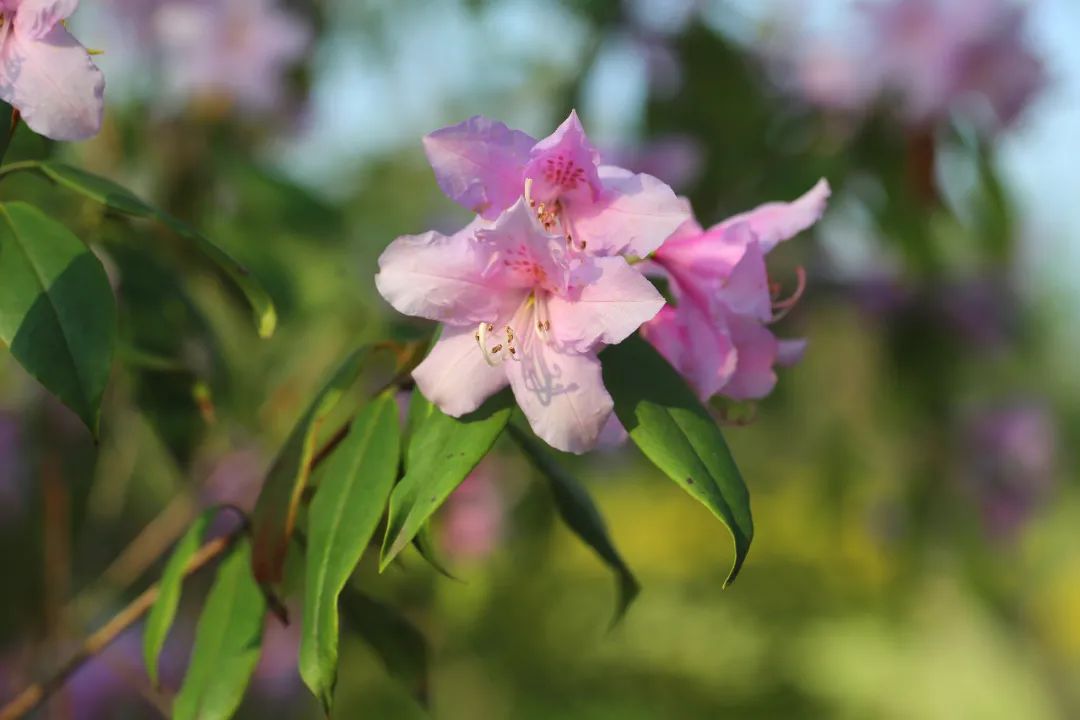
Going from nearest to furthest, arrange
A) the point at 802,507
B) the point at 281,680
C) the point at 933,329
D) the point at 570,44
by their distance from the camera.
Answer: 1. the point at 281,680
2. the point at 933,329
3. the point at 570,44
4. the point at 802,507

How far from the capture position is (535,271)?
0.67 meters

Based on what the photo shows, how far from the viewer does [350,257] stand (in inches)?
83.7

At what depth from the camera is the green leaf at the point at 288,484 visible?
2.44ft

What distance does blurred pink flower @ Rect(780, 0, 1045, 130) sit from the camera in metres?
1.90

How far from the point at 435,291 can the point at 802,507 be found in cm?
438

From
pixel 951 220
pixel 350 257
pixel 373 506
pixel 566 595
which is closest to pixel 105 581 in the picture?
pixel 350 257

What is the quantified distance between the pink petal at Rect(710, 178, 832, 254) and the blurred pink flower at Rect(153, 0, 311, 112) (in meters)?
1.26

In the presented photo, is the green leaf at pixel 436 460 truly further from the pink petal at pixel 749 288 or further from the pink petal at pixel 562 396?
the pink petal at pixel 749 288

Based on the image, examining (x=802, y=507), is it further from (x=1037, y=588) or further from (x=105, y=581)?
(x=105, y=581)

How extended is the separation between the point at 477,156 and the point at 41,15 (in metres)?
0.25

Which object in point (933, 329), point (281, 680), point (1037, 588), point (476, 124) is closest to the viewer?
point (476, 124)

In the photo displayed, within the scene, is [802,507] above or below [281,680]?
below

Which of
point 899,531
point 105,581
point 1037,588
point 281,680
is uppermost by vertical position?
point 105,581

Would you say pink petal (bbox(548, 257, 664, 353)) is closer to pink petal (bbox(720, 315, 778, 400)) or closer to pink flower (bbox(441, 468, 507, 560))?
pink petal (bbox(720, 315, 778, 400))
